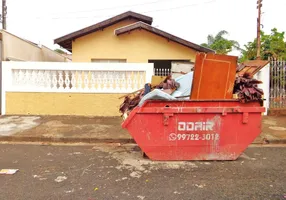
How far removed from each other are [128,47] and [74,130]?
545 centimetres

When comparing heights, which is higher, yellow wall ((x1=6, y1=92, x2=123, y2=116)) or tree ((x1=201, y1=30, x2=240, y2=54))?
tree ((x1=201, y1=30, x2=240, y2=54))

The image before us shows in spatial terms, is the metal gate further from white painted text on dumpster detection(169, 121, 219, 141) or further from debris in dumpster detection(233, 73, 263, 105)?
white painted text on dumpster detection(169, 121, 219, 141)

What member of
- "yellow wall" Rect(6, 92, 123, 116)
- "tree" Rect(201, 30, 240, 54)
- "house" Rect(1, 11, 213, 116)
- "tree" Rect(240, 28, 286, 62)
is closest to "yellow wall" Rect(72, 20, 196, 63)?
"house" Rect(1, 11, 213, 116)

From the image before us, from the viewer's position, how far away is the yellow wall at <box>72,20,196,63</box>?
10820 mm

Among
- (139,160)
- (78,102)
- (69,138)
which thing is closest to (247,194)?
(139,160)

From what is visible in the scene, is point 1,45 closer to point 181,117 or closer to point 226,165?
point 181,117

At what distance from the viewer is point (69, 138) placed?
19.5ft

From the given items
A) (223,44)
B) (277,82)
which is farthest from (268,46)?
(277,82)

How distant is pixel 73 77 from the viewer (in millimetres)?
8359

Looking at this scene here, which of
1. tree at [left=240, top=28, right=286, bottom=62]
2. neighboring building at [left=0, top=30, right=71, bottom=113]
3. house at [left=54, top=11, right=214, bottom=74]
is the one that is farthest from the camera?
tree at [left=240, top=28, right=286, bottom=62]

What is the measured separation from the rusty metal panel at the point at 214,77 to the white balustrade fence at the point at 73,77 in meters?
3.89

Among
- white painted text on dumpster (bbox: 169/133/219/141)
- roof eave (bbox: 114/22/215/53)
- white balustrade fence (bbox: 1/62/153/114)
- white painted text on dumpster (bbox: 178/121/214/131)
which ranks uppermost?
roof eave (bbox: 114/22/215/53)

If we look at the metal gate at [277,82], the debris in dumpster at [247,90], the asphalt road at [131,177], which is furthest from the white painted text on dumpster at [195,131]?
the metal gate at [277,82]

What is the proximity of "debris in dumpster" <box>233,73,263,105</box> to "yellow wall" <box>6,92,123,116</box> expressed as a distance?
4523 millimetres
